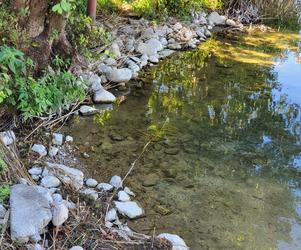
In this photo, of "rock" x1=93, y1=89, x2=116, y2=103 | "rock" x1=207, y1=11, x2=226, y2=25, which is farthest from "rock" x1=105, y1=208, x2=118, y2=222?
"rock" x1=207, y1=11, x2=226, y2=25

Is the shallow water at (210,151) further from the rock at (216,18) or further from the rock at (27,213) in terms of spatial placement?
the rock at (216,18)

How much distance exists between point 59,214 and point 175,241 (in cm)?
80

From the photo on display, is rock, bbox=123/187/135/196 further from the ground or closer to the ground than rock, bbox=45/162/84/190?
closer to the ground

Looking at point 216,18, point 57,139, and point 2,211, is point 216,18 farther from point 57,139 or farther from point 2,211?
point 2,211

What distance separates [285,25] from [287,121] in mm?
5412

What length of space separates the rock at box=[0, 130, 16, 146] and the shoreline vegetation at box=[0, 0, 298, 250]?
11 millimetres

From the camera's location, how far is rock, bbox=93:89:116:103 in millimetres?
5293

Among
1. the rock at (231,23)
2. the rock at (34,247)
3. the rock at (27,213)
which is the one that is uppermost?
the rock at (231,23)

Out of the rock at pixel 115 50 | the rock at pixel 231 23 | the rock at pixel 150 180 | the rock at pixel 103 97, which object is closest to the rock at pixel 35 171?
the rock at pixel 150 180

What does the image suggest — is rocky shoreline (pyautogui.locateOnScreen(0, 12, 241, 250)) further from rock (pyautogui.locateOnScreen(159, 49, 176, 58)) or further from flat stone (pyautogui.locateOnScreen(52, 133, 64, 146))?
rock (pyautogui.locateOnScreen(159, 49, 176, 58))

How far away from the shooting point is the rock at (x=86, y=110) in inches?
196

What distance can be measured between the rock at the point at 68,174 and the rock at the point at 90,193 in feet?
0.20

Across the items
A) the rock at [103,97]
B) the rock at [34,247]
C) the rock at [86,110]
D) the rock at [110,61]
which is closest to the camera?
the rock at [34,247]

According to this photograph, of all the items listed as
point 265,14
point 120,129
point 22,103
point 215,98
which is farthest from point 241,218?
point 265,14
